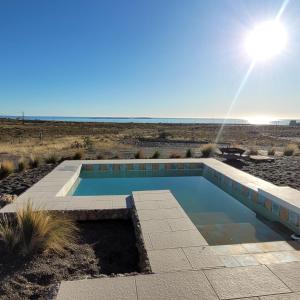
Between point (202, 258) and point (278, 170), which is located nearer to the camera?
point (202, 258)

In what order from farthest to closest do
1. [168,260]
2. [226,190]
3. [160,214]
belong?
[226,190] → [160,214] → [168,260]

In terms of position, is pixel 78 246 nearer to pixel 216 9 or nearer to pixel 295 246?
pixel 295 246

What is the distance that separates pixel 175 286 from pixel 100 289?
57 centimetres

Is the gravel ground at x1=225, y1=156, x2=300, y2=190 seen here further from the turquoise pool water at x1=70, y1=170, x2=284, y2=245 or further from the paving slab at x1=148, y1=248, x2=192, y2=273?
the paving slab at x1=148, y1=248, x2=192, y2=273

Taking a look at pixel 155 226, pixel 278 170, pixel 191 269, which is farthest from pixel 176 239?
pixel 278 170

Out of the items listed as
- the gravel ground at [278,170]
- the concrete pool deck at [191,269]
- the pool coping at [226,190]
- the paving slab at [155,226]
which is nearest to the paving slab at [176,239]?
the concrete pool deck at [191,269]

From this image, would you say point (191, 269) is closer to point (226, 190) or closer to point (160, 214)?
point (160, 214)

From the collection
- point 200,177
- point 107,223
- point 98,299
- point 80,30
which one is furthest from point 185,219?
point 80,30

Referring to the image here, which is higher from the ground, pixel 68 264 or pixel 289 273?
pixel 289 273

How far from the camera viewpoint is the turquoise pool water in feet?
12.8

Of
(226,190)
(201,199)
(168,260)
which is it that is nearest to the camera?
(168,260)

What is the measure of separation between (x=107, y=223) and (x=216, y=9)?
5.93 m

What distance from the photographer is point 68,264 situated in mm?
2801

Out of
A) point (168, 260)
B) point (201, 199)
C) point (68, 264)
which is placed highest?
point (168, 260)
